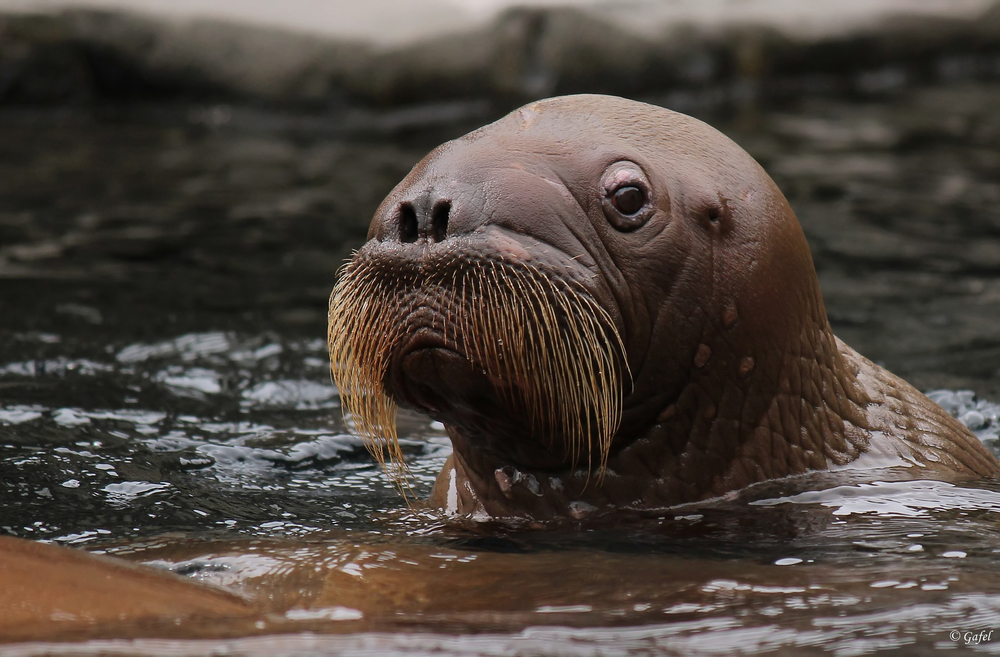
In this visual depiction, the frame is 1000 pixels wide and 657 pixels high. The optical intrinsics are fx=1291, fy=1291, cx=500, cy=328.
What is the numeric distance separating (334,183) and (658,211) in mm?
7488

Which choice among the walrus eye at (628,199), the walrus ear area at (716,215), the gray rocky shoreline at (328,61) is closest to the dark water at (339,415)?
the gray rocky shoreline at (328,61)

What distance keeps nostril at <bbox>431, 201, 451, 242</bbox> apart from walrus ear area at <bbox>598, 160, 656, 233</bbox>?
1.67 ft

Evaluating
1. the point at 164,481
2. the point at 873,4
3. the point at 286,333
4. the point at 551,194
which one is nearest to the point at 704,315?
the point at 551,194

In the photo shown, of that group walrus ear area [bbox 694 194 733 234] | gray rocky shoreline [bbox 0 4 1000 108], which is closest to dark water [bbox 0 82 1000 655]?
gray rocky shoreline [bbox 0 4 1000 108]

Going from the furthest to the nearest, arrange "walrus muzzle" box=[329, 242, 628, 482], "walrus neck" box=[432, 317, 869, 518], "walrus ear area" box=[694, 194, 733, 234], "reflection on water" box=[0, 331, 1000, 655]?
1. "walrus neck" box=[432, 317, 869, 518]
2. "walrus ear area" box=[694, 194, 733, 234]
3. "walrus muzzle" box=[329, 242, 628, 482]
4. "reflection on water" box=[0, 331, 1000, 655]

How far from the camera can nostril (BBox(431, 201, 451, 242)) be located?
370cm

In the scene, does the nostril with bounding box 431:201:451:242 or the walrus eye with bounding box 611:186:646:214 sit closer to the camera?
the nostril with bounding box 431:201:451:242

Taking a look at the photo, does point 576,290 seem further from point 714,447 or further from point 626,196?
point 714,447

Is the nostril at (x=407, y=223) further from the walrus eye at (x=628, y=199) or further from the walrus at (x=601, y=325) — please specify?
the walrus eye at (x=628, y=199)

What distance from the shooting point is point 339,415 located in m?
6.46

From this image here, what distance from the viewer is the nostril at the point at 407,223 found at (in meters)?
3.74

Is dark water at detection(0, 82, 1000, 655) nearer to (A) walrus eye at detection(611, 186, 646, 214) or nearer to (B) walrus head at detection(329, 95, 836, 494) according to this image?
(B) walrus head at detection(329, 95, 836, 494)

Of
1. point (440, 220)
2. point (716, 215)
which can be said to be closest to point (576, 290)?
point (440, 220)

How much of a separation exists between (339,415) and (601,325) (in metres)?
2.89
